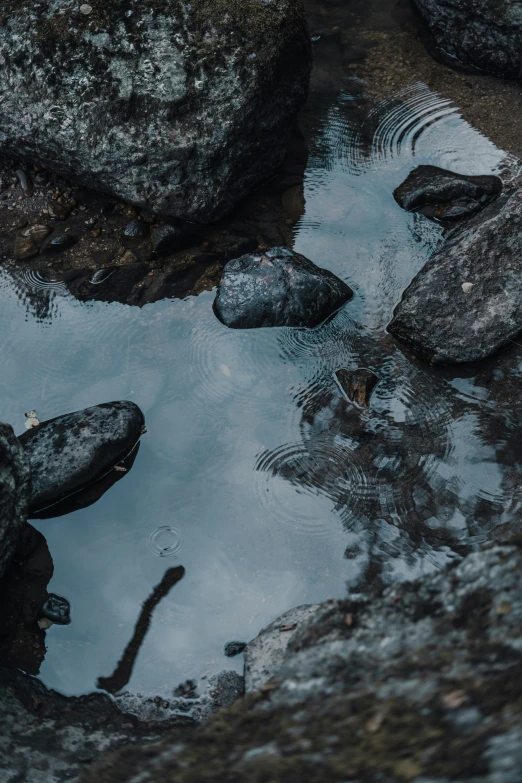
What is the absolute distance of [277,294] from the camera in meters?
4.20

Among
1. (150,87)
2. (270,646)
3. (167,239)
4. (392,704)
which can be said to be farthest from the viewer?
(167,239)

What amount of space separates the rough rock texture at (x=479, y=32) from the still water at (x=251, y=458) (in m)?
1.95

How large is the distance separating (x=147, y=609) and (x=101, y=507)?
64 centimetres

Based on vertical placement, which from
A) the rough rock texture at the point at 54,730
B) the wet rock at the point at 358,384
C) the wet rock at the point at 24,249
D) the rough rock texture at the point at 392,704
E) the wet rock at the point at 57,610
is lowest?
the rough rock texture at the point at 54,730

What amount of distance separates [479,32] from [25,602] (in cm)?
561

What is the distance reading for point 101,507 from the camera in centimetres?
362

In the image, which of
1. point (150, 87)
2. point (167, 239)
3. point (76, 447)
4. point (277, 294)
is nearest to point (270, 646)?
point (76, 447)

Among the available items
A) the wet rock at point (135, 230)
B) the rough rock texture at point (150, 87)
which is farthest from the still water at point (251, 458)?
the rough rock texture at point (150, 87)

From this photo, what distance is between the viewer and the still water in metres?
3.27

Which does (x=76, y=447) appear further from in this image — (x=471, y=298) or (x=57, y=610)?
(x=471, y=298)

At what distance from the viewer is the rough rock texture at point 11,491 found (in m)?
3.09

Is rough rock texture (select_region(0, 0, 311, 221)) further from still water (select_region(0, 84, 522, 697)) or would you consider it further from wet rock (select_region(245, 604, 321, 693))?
wet rock (select_region(245, 604, 321, 693))

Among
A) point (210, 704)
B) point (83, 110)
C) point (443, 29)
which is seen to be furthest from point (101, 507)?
point (443, 29)

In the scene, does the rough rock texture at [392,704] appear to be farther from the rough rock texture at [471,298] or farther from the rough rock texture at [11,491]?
the rough rock texture at [471,298]
